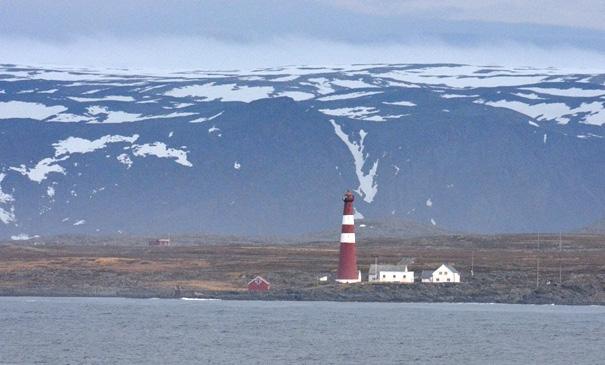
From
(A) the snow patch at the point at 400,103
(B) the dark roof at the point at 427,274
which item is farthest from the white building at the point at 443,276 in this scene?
(A) the snow patch at the point at 400,103

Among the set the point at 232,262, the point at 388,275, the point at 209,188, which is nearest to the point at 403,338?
the point at 388,275

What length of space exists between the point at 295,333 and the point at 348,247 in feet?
51.5

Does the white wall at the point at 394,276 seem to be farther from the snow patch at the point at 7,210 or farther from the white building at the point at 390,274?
the snow patch at the point at 7,210

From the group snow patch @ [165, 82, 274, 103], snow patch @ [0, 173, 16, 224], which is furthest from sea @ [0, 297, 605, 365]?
snow patch @ [165, 82, 274, 103]

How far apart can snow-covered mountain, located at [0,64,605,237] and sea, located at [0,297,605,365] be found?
219 ft

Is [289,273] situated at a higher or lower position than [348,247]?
lower

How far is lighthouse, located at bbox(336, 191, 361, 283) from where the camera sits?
79562mm

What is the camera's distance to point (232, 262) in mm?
98312

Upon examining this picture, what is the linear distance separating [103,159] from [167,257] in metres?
59.7

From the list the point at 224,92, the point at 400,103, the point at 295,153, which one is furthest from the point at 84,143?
the point at 400,103

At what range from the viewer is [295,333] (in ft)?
213

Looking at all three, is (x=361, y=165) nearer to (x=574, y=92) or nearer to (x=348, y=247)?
(x=574, y=92)

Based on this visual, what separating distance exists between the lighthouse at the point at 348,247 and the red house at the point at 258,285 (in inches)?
123

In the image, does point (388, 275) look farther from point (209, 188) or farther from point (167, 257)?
point (209, 188)
